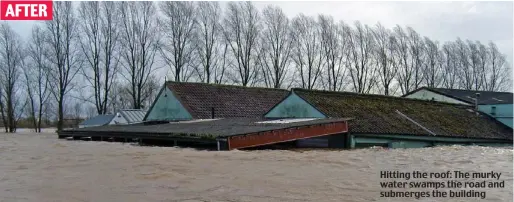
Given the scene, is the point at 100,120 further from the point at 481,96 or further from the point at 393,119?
the point at 481,96

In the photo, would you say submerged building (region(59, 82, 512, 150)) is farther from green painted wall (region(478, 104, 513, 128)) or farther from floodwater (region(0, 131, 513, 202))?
floodwater (region(0, 131, 513, 202))

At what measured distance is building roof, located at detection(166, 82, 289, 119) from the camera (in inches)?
1202

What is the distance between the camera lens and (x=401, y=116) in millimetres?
26109

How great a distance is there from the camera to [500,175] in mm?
9438

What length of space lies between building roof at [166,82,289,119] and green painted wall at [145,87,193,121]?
0.43 meters

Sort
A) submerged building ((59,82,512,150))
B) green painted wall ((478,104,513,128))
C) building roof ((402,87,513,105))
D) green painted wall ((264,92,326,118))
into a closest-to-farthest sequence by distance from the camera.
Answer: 1. submerged building ((59,82,512,150))
2. green painted wall ((264,92,326,118))
3. green painted wall ((478,104,513,128))
4. building roof ((402,87,513,105))

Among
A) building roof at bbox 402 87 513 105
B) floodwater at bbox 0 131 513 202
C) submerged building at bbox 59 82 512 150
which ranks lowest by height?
floodwater at bbox 0 131 513 202

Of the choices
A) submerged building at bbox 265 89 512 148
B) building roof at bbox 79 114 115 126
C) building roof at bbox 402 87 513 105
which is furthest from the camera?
building roof at bbox 79 114 115 126

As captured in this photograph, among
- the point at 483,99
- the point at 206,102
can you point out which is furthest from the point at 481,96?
the point at 206,102

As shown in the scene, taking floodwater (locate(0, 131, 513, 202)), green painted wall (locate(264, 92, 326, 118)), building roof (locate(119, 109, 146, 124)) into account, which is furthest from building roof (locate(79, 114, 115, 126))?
floodwater (locate(0, 131, 513, 202))

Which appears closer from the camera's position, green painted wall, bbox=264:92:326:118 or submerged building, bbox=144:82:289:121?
green painted wall, bbox=264:92:326:118

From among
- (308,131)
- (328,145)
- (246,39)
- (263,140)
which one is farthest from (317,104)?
(246,39)

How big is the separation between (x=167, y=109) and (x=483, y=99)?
85.2ft

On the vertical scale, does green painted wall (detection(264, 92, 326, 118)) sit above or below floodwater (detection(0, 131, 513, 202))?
above
